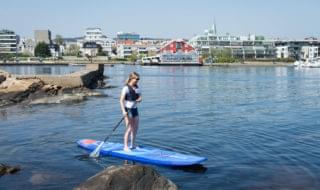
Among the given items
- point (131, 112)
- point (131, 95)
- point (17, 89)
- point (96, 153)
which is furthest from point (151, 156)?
point (17, 89)

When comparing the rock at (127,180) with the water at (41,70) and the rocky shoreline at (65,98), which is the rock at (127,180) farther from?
the water at (41,70)

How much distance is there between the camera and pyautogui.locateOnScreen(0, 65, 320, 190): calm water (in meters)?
13.0

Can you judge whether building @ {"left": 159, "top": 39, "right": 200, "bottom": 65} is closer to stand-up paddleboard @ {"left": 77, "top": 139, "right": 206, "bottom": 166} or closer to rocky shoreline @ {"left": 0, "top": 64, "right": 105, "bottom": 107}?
rocky shoreline @ {"left": 0, "top": 64, "right": 105, "bottom": 107}

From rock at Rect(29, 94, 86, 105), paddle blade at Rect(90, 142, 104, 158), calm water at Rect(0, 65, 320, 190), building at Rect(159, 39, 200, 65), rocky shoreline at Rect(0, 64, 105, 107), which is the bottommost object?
calm water at Rect(0, 65, 320, 190)

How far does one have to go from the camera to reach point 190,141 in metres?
18.7

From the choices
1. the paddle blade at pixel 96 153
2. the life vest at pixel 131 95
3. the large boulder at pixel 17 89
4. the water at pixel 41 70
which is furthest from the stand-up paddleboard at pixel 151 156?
the water at pixel 41 70

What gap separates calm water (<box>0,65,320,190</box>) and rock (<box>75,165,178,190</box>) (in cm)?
210

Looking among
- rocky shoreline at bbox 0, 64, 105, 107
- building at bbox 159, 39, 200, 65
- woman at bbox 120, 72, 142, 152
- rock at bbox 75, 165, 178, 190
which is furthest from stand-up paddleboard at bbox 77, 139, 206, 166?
building at bbox 159, 39, 200, 65

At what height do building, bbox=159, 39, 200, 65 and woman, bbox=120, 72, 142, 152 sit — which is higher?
building, bbox=159, 39, 200, 65

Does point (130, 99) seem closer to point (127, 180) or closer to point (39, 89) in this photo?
point (127, 180)

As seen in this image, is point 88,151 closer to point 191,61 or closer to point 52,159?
point 52,159

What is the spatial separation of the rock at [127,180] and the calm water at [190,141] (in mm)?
2101

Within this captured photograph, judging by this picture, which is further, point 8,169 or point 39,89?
point 39,89

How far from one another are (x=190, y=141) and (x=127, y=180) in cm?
883
